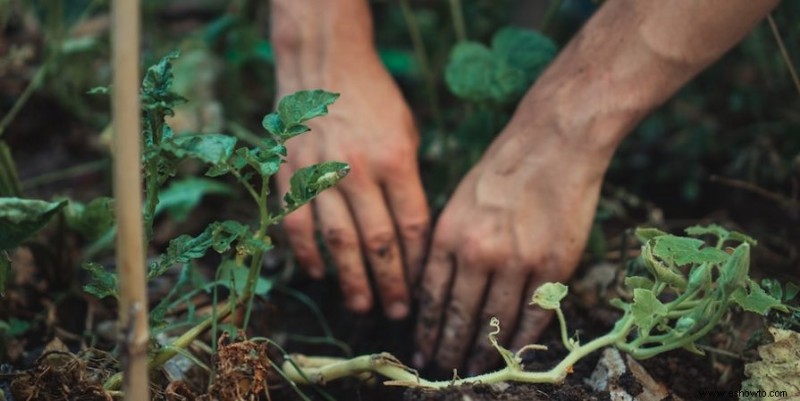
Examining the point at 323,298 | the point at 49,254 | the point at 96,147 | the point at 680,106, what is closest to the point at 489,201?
the point at 323,298

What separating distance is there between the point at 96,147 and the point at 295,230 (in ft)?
3.33

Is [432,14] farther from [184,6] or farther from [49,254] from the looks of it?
[49,254]

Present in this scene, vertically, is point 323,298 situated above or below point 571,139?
below

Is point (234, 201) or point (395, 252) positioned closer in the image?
point (395, 252)

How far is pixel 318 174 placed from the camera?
957 mm

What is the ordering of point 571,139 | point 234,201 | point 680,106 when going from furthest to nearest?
1. point 680,106
2. point 234,201
3. point 571,139

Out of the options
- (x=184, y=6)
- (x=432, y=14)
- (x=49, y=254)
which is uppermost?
(x=184, y=6)

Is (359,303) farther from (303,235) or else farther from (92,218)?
(92,218)

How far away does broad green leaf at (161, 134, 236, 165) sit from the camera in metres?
0.81

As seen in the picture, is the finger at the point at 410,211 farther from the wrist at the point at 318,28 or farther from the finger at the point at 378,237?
the wrist at the point at 318,28

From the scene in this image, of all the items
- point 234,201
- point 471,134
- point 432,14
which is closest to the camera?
point 471,134

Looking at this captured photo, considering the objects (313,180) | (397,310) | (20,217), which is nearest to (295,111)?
(313,180)

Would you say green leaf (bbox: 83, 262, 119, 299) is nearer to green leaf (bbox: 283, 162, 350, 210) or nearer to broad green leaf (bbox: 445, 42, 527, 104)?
→ green leaf (bbox: 283, 162, 350, 210)

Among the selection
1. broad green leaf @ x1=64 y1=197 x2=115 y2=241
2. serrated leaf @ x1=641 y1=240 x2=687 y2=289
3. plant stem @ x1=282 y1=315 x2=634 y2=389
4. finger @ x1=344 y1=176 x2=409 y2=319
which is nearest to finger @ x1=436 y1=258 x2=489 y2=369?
finger @ x1=344 y1=176 x2=409 y2=319
